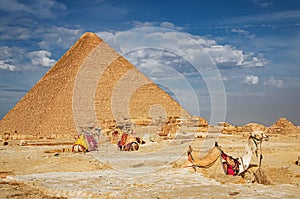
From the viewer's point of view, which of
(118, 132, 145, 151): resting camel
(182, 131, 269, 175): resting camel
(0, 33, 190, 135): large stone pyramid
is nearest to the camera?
(182, 131, 269, 175): resting camel

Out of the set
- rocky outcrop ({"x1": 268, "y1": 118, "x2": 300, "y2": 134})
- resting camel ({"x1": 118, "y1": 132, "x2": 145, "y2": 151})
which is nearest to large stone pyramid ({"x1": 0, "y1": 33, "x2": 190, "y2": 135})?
rocky outcrop ({"x1": 268, "y1": 118, "x2": 300, "y2": 134})

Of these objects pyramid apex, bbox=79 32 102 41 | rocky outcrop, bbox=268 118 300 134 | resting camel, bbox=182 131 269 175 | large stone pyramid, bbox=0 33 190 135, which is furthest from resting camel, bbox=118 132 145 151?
pyramid apex, bbox=79 32 102 41

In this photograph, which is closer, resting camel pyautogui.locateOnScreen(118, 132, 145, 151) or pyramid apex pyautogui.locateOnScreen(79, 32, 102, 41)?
resting camel pyautogui.locateOnScreen(118, 132, 145, 151)

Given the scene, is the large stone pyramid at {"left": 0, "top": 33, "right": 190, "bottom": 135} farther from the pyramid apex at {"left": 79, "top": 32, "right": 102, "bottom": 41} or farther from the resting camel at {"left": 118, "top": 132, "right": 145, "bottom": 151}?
the resting camel at {"left": 118, "top": 132, "right": 145, "bottom": 151}

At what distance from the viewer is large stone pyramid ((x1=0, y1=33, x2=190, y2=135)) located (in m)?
56.0

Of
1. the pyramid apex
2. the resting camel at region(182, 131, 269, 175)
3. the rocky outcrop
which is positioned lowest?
the resting camel at region(182, 131, 269, 175)

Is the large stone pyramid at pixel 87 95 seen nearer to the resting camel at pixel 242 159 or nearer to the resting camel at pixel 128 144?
the resting camel at pixel 128 144

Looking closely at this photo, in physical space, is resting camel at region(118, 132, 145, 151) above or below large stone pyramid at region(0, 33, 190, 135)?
below

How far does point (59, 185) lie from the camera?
23.9 feet

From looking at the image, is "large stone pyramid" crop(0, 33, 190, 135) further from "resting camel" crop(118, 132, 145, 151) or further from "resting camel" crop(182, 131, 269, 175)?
"resting camel" crop(182, 131, 269, 175)

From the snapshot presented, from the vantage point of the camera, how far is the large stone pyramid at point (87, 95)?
56.0 metres

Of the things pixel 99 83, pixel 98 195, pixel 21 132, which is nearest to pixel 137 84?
pixel 99 83

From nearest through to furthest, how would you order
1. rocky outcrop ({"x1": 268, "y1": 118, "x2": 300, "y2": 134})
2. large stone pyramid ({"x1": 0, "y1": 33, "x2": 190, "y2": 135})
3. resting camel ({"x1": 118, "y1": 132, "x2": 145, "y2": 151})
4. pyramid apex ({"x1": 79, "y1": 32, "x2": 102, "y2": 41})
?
resting camel ({"x1": 118, "y1": 132, "x2": 145, "y2": 151}), rocky outcrop ({"x1": 268, "y1": 118, "x2": 300, "y2": 134}), large stone pyramid ({"x1": 0, "y1": 33, "x2": 190, "y2": 135}), pyramid apex ({"x1": 79, "y1": 32, "x2": 102, "y2": 41})

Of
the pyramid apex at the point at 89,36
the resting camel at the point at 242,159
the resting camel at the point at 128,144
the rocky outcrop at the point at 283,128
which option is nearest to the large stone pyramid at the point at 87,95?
the pyramid apex at the point at 89,36
